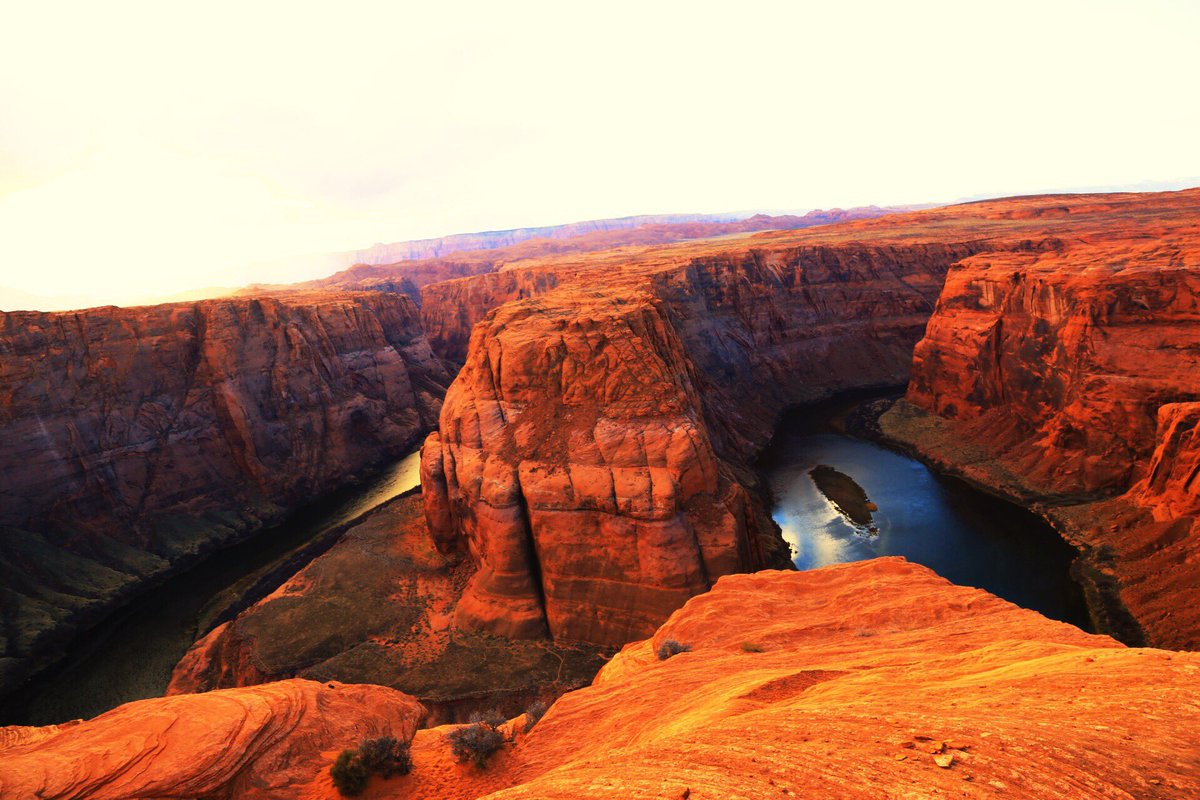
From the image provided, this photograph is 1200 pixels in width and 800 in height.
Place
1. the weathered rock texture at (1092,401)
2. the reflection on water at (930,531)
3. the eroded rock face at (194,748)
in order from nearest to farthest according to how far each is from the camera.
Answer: the eroded rock face at (194,748)
the weathered rock texture at (1092,401)
the reflection on water at (930,531)

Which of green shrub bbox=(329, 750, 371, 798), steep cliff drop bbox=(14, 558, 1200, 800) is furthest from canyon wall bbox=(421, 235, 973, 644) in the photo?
green shrub bbox=(329, 750, 371, 798)

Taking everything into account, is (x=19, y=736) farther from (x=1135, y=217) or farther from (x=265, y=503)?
(x=1135, y=217)

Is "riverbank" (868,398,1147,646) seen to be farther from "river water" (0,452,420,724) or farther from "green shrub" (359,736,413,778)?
"river water" (0,452,420,724)

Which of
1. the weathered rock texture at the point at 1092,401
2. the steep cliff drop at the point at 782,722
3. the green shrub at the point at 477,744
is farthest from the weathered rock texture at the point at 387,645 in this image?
the weathered rock texture at the point at 1092,401

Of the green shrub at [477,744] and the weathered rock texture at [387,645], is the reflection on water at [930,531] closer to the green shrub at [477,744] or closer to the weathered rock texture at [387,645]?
the weathered rock texture at [387,645]

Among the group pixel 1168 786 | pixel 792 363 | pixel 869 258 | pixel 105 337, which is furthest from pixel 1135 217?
pixel 105 337

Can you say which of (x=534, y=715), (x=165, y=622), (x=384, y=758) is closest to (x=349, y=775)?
(x=384, y=758)
